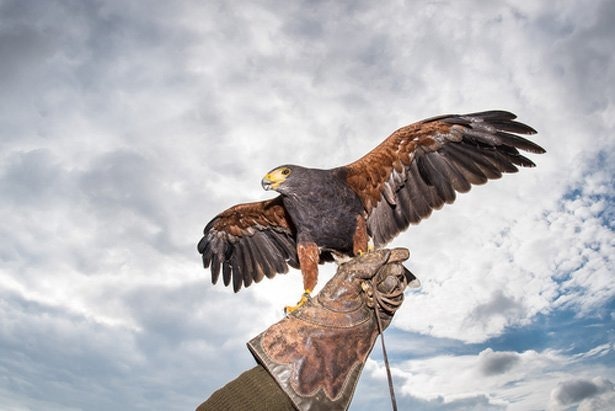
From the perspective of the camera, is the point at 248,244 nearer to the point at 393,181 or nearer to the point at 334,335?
the point at 393,181

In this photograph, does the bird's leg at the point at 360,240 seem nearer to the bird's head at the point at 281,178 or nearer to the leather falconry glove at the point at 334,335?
the bird's head at the point at 281,178

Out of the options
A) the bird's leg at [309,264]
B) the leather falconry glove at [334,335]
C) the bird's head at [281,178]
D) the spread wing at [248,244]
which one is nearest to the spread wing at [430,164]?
the bird's head at [281,178]

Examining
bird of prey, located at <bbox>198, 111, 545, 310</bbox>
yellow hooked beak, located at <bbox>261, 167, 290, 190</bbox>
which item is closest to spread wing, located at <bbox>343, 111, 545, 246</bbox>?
bird of prey, located at <bbox>198, 111, 545, 310</bbox>

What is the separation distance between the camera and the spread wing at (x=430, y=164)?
626 cm

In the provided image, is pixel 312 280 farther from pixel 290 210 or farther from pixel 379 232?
pixel 379 232

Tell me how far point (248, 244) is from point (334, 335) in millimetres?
5468

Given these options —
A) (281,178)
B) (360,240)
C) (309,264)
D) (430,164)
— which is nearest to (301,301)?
(309,264)

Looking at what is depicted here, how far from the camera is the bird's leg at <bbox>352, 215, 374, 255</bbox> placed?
611 centimetres

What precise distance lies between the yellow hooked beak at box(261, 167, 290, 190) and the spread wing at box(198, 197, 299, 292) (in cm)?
126

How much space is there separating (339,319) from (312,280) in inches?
112

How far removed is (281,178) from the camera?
20.7 ft

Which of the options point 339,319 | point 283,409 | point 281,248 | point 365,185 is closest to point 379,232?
point 365,185

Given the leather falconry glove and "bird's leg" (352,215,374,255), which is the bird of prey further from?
Answer: the leather falconry glove

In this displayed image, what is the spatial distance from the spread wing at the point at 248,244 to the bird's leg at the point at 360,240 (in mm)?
1718
